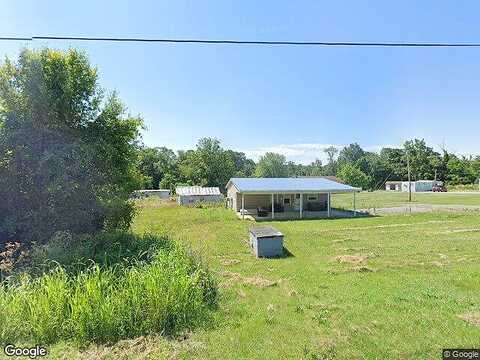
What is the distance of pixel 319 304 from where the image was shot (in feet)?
23.9

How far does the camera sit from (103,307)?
563 centimetres

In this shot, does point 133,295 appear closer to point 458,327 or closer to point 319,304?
point 319,304

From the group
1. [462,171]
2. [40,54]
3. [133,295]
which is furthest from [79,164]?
[462,171]

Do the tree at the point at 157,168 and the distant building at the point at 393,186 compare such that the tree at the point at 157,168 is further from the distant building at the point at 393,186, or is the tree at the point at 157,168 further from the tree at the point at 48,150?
the tree at the point at 48,150

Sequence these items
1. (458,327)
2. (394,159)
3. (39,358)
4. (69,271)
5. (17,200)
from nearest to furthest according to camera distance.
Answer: (39,358) < (458,327) < (69,271) < (17,200) < (394,159)

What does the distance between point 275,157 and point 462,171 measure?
140ft

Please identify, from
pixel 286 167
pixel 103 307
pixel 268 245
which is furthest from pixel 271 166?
pixel 103 307

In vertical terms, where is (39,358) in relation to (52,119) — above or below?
below

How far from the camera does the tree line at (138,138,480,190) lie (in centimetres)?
6075

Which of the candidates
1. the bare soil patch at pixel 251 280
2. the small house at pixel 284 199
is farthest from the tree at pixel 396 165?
the bare soil patch at pixel 251 280

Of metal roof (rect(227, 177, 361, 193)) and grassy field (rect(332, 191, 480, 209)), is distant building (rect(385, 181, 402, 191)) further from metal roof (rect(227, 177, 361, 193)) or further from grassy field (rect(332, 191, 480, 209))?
metal roof (rect(227, 177, 361, 193))

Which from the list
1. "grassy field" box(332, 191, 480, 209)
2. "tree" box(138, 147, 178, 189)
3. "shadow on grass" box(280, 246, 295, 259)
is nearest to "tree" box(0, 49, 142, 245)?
"shadow on grass" box(280, 246, 295, 259)

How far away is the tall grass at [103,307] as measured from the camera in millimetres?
5445

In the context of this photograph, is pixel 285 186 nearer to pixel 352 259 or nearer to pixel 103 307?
pixel 352 259
